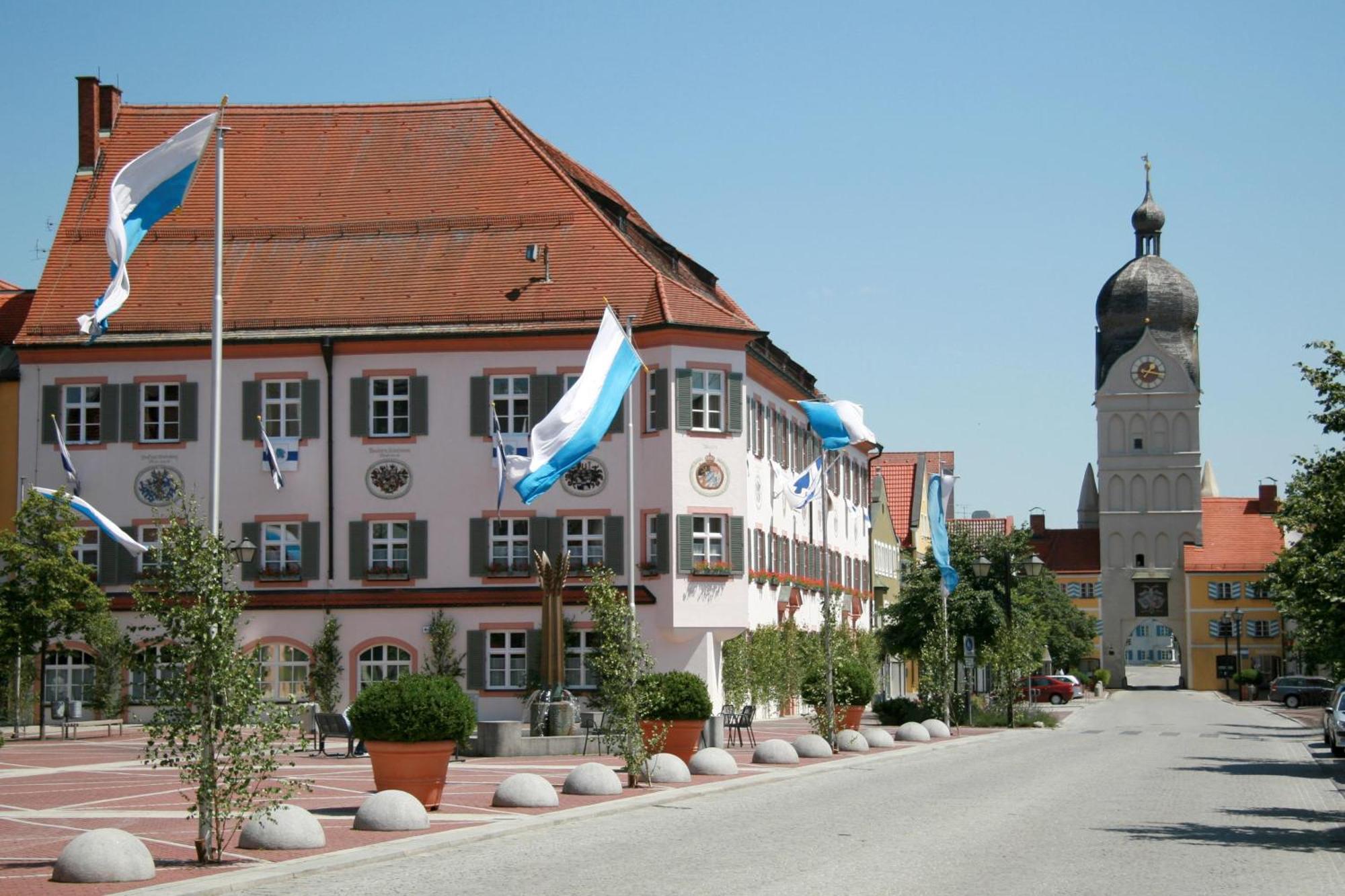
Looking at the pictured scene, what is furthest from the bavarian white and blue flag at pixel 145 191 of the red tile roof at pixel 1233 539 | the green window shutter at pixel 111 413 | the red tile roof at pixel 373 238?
the red tile roof at pixel 1233 539

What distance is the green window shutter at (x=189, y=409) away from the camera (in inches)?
1864

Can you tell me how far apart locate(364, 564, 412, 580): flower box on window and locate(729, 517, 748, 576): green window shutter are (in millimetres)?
8275

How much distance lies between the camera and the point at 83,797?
24.0 m

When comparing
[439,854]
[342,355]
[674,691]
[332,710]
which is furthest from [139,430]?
[439,854]

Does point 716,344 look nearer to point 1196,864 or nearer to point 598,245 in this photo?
point 598,245

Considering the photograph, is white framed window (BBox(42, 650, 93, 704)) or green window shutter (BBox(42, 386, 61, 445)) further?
green window shutter (BBox(42, 386, 61, 445))

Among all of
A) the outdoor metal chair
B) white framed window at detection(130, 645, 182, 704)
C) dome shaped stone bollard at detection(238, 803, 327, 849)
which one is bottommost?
the outdoor metal chair

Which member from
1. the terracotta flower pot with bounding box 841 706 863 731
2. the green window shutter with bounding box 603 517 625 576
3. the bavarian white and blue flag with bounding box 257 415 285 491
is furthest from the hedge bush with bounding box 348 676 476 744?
the bavarian white and blue flag with bounding box 257 415 285 491

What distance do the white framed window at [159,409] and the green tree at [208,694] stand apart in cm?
3183

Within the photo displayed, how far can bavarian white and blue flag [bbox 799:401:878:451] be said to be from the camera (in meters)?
37.3

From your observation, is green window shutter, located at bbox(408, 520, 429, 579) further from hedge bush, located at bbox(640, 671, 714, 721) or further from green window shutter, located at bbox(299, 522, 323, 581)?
hedge bush, located at bbox(640, 671, 714, 721)

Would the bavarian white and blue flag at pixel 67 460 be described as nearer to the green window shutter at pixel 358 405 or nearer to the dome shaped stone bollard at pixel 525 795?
the green window shutter at pixel 358 405

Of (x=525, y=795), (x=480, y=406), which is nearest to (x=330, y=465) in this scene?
(x=480, y=406)

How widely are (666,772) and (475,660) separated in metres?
20.1
